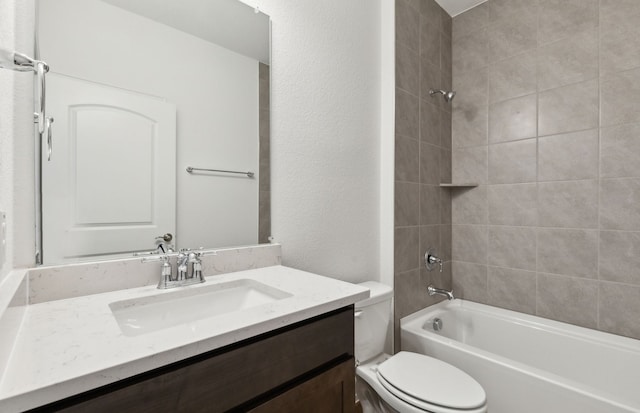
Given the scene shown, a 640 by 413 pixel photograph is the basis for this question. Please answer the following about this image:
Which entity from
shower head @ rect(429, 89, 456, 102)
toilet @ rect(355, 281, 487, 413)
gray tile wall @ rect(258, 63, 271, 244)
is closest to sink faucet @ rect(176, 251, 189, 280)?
gray tile wall @ rect(258, 63, 271, 244)

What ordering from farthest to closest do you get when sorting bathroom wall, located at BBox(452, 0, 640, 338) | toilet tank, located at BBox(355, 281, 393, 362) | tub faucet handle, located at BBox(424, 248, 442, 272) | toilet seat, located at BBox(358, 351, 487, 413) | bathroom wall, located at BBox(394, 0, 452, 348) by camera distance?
1. tub faucet handle, located at BBox(424, 248, 442, 272)
2. bathroom wall, located at BBox(394, 0, 452, 348)
3. bathroom wall, located at BBox(452, 0, 640, 338)
4. toilet tank, located at BBox(355, 281, 393, 362)
5. toilet seat, located at BBox(358, 351, 487, 413)

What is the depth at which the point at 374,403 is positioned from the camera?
4.80 ft

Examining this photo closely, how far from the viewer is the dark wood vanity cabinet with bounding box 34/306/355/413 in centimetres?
50

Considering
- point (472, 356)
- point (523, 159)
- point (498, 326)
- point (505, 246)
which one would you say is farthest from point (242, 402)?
point (523, 159)

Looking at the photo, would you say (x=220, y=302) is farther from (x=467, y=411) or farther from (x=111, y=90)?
(x=467, y=411)

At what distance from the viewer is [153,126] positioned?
1013mm

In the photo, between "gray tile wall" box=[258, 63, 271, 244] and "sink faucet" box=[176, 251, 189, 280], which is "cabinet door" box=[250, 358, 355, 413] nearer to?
"sink faucet" box=[176, 251, 189, 280]

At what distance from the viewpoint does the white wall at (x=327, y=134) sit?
136cm

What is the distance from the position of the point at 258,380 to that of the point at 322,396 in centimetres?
22

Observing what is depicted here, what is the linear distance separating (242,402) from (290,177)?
92cm

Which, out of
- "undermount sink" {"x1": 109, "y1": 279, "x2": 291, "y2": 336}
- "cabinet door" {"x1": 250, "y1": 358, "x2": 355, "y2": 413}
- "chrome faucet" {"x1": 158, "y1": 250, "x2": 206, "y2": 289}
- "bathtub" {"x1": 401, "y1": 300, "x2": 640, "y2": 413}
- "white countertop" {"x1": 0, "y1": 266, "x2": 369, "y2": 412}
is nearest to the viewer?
"white countertop" {"x1": 0, "y1": 266, "x2": 369, "y2": 412}

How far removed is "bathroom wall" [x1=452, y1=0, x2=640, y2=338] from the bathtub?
0.15m

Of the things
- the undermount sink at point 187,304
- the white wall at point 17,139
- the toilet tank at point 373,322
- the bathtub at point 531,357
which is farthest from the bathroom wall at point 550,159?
the white wall at point 17,139

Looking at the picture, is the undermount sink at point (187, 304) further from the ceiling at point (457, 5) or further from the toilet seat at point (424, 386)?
the ceiling at point (457, 5)
